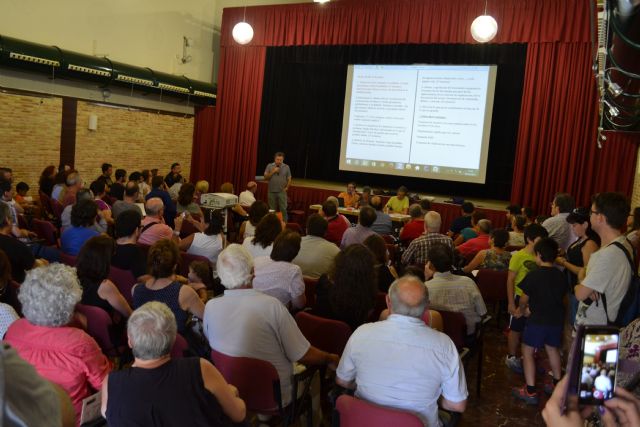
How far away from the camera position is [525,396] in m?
4.28

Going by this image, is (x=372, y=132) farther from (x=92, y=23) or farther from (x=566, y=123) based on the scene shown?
(x=92, y=23)

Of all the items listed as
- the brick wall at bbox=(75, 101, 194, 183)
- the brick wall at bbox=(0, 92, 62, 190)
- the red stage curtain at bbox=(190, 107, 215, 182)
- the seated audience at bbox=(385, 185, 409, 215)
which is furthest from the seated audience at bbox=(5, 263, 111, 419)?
the red stage curtain at bbox=(190, 107, 215, 182)

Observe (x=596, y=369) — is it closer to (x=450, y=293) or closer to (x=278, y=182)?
(x=450, y=293)

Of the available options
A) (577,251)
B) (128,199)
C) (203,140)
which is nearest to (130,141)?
(203,140)

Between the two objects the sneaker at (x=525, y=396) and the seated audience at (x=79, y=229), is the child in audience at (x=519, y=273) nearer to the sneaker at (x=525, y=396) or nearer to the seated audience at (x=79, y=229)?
the sneaker at (x=525, y=396)

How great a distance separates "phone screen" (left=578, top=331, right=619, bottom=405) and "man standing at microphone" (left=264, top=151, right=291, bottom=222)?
9555 mm

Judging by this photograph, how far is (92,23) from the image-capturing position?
10.6m

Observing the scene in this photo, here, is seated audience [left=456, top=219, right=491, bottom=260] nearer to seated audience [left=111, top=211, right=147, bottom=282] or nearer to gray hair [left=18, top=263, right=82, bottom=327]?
seated audience [left=111, top=211, right=147, bottom=282]

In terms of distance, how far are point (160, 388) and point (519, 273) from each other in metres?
3.63

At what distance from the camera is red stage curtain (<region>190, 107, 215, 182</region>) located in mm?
13266

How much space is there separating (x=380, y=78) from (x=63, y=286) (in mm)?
9696

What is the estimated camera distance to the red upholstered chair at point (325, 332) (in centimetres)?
334

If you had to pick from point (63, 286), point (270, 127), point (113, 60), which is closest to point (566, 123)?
point (270, 127)

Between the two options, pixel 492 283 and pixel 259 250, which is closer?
pixel 259 250
